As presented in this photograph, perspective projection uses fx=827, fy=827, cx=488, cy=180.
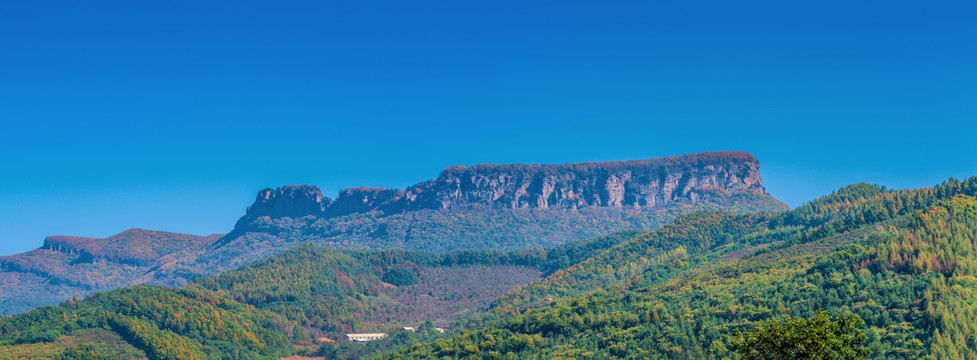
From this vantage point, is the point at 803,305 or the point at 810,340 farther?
the point at 803,305

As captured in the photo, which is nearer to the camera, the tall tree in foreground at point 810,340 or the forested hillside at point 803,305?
the tall tree in foreground at point 810,340

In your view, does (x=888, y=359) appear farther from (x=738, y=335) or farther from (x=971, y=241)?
(x=738, y=335)

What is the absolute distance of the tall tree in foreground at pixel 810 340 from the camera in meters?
41.5

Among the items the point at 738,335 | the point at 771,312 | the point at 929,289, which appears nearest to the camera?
the point at 738,335

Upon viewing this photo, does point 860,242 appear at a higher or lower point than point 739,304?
higher

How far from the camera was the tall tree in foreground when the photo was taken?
136ft

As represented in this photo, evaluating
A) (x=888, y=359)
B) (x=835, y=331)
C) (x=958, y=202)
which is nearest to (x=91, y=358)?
(x=888, y=359)

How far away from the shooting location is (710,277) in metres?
174

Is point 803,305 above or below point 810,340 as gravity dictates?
below

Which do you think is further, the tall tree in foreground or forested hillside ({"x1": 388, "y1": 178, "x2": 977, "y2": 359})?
forested hillside ({"x1": 388, "y1": 178, "x2": 977, "y2": 359})

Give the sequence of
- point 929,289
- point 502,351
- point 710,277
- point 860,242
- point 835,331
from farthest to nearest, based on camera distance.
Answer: point 710,277, point 860,242, point 502,351, point 929,289, point 835,331

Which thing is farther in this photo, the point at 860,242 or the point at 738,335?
the point at 860,242

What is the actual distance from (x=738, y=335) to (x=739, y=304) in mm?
88071

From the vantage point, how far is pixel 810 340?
41.4 meters
